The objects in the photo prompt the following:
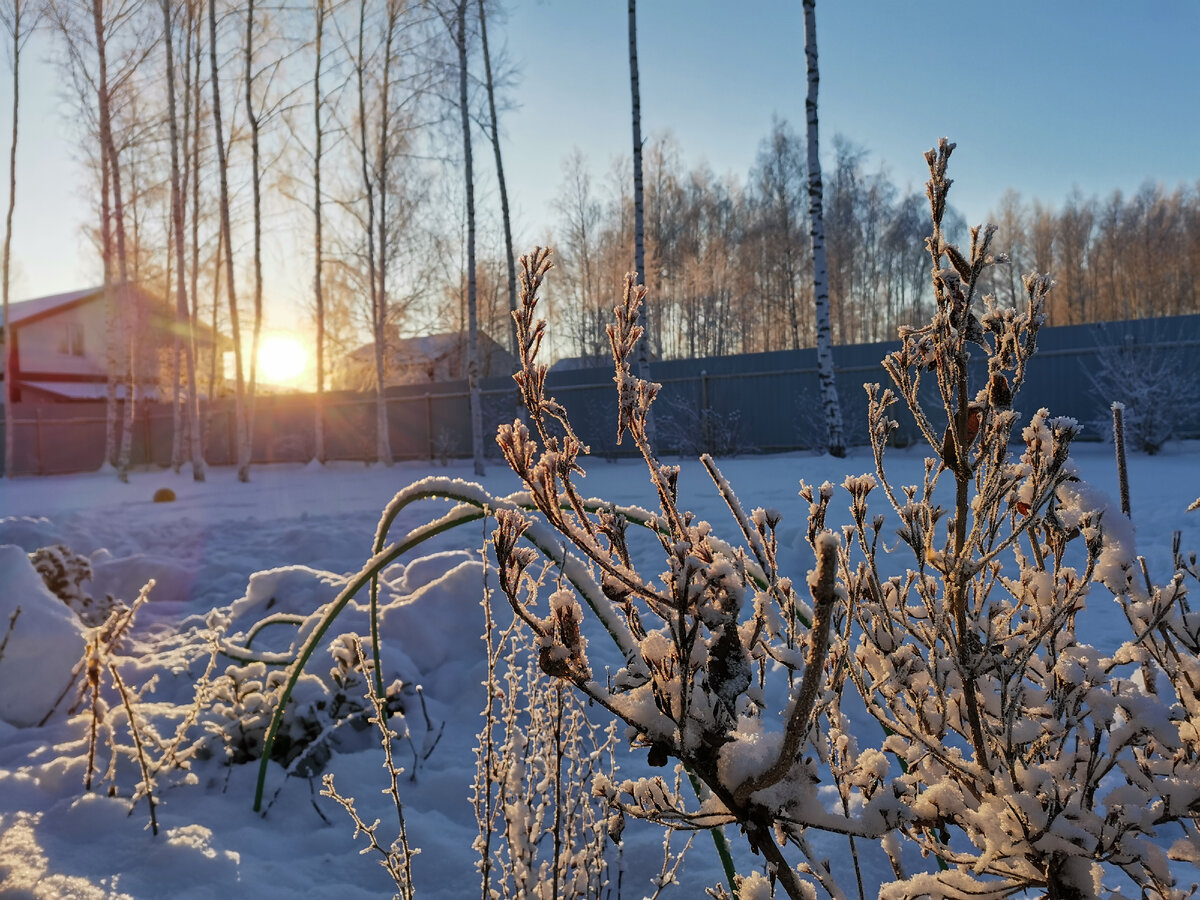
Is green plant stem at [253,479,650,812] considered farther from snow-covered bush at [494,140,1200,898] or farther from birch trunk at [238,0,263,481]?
birch trunk at [238,0,263,481]

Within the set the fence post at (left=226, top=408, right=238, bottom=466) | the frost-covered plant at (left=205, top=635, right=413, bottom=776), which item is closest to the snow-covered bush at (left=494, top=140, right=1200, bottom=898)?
the frost-covered plant at (left=205, top=635, right=413, bottom=776)

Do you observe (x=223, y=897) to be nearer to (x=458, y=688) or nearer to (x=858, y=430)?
(x=458, y=688)

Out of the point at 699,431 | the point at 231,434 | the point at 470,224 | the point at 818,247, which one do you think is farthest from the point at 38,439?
the point at 818,247

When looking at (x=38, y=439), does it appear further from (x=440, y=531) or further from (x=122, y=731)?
(x=440, y=531)

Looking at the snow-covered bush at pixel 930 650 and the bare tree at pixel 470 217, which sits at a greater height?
the bare tree at pixel 470 217

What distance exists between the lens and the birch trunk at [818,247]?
11.5 metres

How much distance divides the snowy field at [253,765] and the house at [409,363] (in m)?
24.2

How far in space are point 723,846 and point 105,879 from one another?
1.59m

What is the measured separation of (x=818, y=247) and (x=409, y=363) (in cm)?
2453

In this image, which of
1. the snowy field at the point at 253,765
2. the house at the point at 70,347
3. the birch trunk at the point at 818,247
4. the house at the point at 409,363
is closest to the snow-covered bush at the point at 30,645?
the snowy field at the point at 253,765

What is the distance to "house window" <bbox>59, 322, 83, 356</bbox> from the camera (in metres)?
34.6

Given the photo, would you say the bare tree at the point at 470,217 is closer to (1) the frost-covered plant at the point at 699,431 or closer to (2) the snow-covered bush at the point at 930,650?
(1) the frost-covered plant at the point at 699,431

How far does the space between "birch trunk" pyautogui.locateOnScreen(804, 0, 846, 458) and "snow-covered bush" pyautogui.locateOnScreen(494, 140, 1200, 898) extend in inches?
442

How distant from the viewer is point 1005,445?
0.82m
